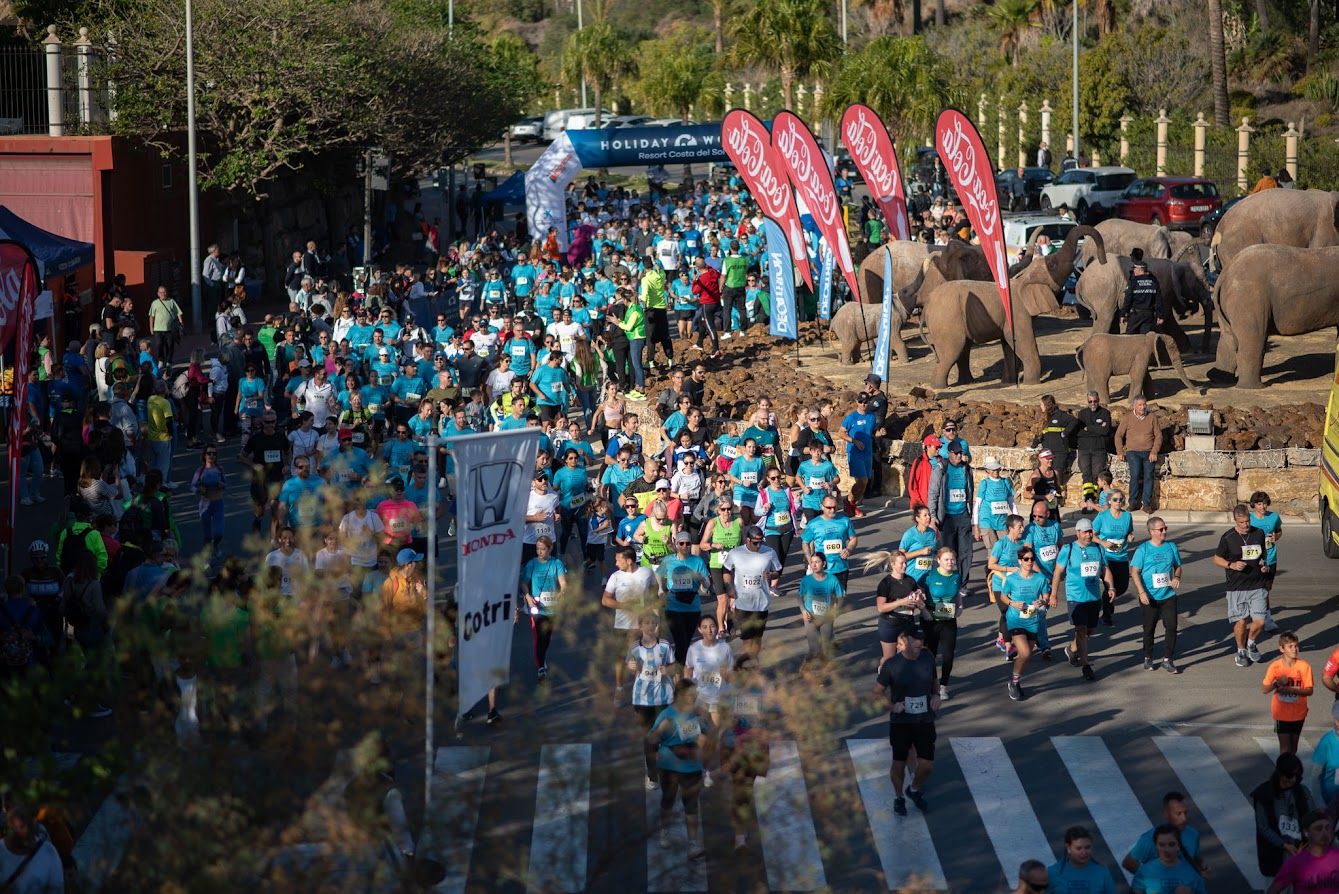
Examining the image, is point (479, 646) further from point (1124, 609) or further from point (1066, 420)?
point (1066, 420)

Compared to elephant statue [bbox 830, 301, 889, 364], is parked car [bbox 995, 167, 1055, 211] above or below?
above

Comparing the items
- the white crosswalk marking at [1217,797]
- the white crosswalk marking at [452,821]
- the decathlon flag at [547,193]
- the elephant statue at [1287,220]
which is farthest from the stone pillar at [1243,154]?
the white crosswalk marking at [452,821]

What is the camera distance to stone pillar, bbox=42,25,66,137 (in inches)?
1266

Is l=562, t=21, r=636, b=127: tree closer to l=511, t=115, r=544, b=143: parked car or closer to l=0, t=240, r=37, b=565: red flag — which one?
l=511, t=115, r=544, b=143: parked car

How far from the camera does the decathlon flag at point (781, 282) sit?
84.8 ft

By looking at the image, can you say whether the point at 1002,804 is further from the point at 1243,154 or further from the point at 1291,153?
the point at 1243,154

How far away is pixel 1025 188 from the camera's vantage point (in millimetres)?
50500

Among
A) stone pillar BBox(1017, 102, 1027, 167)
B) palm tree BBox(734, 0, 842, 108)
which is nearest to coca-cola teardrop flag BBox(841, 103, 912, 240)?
palm tree BBox(734, 0, 842, 108)

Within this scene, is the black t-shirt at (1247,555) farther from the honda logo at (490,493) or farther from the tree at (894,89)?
the tree at (894,89)

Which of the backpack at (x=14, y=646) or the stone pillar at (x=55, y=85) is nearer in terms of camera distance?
the backpack at (x=14, y=646)

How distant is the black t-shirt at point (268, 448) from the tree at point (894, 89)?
1280 inches

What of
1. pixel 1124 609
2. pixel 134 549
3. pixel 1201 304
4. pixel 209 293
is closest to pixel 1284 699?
pixel 1124 609

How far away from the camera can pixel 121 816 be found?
8133 millimetres

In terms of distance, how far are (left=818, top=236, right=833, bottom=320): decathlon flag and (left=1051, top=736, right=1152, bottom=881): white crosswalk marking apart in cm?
1392
